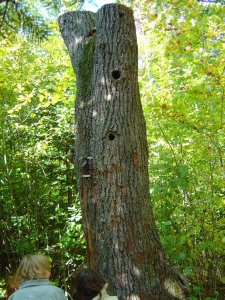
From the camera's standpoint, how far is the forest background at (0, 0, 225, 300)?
3.70 m

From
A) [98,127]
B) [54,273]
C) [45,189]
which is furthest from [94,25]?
[54,273]

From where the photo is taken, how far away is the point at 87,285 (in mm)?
1937

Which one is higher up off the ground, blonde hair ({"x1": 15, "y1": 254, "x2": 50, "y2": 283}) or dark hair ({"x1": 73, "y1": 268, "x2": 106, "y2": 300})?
blonde hair ({"x1": 15, "y1": 254, "x2": 50, "y2": 283})

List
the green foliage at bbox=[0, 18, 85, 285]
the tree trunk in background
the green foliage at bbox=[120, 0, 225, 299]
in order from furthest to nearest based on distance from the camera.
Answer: the green foliage at bbox=[0, 18, 85, 285] < the green foliage at bbox=[120, 0, 225, 299] < the tree trunk in background

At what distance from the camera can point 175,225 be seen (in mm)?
4258

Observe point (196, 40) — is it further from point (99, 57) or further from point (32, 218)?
point (32, 218)

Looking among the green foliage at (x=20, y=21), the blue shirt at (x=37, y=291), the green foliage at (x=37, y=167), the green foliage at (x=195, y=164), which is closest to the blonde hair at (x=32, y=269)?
the blue shirt at (x=37, y=291)

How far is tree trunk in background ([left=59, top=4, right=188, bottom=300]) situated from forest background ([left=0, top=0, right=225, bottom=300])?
508mm

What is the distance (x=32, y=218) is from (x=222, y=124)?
13.7ft

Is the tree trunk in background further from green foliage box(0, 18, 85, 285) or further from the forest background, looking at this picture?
green foliage box(0, 18, 85, 285)

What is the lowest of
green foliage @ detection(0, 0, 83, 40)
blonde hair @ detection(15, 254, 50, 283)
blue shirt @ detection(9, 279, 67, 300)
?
blue shirt @ detection(9, 279, 67, 300)

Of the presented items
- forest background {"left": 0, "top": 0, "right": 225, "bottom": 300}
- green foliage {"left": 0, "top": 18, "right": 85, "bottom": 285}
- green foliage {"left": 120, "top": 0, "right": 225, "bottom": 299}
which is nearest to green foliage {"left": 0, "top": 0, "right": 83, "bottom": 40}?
forest background {"left": 0, "top": 0, "right": 225, "bottom": 300}

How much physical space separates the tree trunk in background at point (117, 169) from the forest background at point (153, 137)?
0.51m

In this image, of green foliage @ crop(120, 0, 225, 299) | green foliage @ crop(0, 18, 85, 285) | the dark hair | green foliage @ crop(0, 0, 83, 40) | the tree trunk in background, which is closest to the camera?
green foliage @ crop(0, 0, 83, 40)
